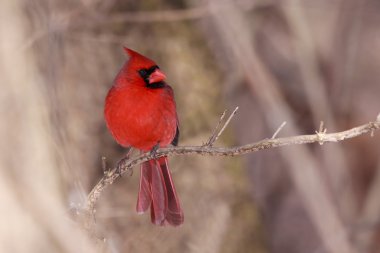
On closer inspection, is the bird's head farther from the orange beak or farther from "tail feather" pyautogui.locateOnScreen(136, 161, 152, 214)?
"tail feather" pyautogui.locateOnScreen(136, 161, 152, 214)

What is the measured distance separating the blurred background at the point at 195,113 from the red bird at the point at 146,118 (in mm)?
219

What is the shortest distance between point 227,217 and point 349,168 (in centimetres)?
249

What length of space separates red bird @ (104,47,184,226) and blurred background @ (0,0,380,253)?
219 millimetres

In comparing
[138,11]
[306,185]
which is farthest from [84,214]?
[306,185]

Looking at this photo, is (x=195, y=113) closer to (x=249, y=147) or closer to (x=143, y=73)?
(x=143, y=73)

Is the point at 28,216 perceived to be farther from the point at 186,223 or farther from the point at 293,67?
the point at 293,67

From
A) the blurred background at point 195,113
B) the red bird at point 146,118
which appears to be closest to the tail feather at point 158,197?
the red bird at point 146,118

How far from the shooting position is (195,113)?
16.3ft

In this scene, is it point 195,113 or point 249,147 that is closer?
point 249,147

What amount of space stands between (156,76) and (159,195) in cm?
45

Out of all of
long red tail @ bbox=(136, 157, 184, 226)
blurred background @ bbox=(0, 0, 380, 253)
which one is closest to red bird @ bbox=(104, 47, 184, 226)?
long red tail @ bbox=(136, 157, 184, 226)

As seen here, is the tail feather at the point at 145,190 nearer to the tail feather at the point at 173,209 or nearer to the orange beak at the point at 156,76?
the tail feather at the point at 173,209

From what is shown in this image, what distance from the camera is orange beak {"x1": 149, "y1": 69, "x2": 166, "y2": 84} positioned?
3154mm

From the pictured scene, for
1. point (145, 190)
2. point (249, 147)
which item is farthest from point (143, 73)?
point (249, 147)
